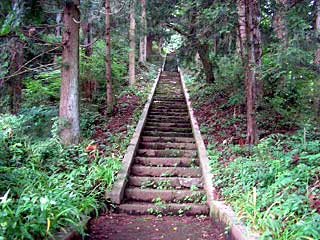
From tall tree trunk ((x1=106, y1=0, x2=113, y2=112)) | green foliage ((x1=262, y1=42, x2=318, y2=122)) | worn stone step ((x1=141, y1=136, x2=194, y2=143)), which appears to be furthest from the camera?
tall tree trunk ((x1=106, y1=0, x2=113, y2=112))

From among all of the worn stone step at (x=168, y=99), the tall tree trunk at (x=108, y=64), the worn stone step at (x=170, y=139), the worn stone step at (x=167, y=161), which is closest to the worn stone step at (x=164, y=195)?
the worn stone step at (x=167, y=161)

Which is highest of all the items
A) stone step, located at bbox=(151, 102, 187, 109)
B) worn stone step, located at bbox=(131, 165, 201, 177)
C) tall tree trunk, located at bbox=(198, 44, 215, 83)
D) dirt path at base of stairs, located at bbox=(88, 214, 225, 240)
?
tall tree trunk, located at bbox=(198, 44, 215, 83)

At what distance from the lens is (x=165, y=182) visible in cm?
720

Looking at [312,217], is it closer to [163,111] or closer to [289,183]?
[289,183]

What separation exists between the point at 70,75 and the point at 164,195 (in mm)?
3514

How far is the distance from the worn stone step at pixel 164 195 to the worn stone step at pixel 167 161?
1350 millimetres

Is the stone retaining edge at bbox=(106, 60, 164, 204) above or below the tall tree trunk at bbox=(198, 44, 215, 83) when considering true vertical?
below

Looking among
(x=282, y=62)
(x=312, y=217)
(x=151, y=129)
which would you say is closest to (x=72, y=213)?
(x=312, y=217)

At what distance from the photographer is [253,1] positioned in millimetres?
7504

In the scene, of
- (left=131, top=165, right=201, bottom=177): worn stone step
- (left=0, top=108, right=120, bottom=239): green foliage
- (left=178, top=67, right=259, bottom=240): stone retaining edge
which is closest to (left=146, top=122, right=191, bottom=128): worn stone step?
(left=178, top=67, right=259, bottom=240): stone retaining edge

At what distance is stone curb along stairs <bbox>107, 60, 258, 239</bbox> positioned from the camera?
6246mm

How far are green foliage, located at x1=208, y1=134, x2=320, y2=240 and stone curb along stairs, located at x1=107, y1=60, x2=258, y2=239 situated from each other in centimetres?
21

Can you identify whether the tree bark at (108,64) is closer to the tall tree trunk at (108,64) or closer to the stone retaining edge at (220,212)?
the tall tree trunk at (108,64)

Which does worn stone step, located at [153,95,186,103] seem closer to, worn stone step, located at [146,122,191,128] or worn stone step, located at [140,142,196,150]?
worn stone step, located at [146,122,191,128]
